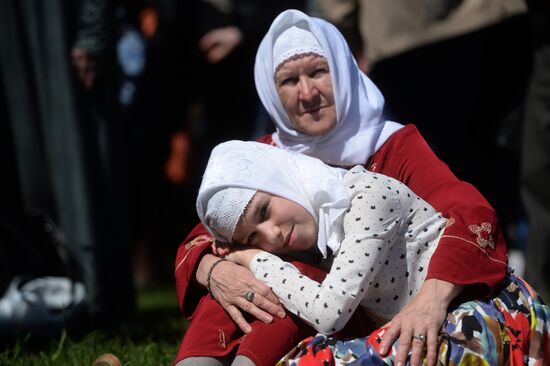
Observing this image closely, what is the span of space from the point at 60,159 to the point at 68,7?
2.53 feet

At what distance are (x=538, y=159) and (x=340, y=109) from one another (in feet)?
7.34

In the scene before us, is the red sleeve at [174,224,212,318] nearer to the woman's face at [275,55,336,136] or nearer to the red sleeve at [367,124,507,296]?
the woman's face at [275,55,336,136]

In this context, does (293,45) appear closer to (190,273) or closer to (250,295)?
(190,273)

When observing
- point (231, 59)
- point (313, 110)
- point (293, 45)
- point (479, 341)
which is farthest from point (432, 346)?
point (231, 59)

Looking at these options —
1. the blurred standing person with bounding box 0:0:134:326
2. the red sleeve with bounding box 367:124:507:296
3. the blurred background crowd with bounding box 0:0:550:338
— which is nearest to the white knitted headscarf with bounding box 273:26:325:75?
the red sleeve with bounding box 367:124:507:296

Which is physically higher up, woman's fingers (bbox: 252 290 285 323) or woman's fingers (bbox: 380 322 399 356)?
woman's fingers (bbox: 380 322 399 356)

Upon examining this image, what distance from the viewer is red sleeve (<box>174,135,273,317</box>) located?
13.9 feet

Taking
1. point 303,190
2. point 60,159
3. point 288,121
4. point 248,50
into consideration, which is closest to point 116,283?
point 60,159

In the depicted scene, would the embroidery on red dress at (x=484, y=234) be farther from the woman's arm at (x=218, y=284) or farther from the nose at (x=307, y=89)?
the nose at (x=307, y=89)

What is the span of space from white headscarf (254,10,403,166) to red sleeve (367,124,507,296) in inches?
2.7

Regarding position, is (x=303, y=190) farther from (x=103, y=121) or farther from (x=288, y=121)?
(x=103, y=121)

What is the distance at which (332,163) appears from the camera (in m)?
4.35

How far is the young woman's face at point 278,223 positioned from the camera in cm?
385

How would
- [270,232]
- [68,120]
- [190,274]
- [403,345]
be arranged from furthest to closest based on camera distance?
[68,120], [190,274], [270,232], [403,345]
